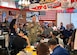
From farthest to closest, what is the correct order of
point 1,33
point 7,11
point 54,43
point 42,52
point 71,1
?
1. point 7,11
2. point 71,1
3. point 1,33
4. point 54,43
5. point 42,52

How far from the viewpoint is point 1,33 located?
20.0 feet

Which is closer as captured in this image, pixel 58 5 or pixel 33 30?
pixel 33 30

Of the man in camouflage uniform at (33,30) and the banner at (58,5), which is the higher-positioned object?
the banner at (58,5)

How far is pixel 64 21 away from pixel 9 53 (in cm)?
1032

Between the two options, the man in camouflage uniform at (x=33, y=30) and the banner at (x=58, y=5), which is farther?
the banner at (x=58, y=5)

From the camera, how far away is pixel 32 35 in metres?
6.90

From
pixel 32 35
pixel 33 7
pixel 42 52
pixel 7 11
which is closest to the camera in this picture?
pixel 42 52

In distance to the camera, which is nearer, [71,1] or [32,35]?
[32,35]

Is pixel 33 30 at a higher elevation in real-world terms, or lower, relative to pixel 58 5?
lower

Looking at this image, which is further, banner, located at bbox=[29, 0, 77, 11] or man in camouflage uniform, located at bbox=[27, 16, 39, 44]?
banner, located at bbox=[29, 0, 77, 11]

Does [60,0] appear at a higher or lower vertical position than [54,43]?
higher

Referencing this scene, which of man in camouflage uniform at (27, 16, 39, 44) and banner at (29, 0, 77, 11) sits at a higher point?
banner at (29, 0, 77, 11)

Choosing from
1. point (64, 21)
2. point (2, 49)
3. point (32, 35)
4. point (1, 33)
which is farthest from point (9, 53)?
point (64, 21)

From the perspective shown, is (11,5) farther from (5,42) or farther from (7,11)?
(5,42)
